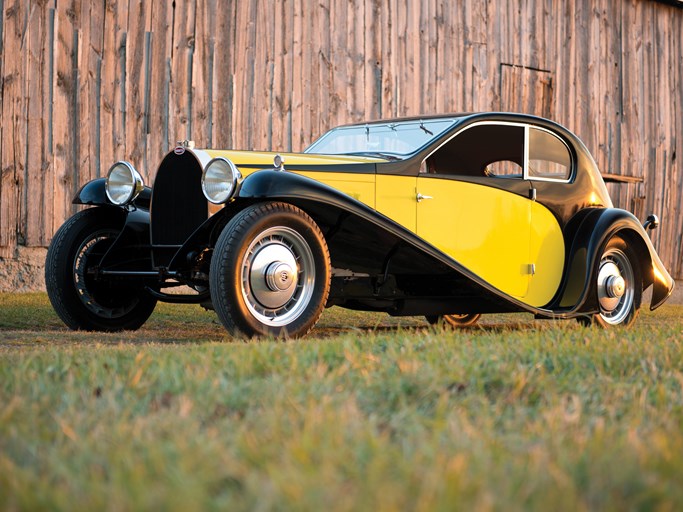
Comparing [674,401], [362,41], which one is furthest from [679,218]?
[674,401]

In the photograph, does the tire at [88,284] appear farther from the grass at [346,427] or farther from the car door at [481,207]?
the car door at [481,207]

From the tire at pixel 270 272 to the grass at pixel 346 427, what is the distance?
2.45 feet

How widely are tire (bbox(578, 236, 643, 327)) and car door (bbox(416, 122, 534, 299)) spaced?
67 cm

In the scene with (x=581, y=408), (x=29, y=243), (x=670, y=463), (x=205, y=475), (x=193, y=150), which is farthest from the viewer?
(x=29, y=243)

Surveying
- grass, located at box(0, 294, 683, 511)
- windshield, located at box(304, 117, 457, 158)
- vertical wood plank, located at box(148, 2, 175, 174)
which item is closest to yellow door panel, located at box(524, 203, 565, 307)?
windshield, located at box(304, 117, 457, 158)

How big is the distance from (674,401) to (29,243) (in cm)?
672

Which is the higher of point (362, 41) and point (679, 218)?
point (362, 41)

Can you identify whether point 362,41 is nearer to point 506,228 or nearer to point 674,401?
point 506,228

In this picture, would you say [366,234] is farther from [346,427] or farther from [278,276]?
[346,427]

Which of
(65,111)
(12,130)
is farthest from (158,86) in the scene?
(12,130)

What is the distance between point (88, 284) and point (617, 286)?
397cm

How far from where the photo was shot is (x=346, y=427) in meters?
2.56

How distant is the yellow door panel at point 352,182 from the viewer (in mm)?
5883

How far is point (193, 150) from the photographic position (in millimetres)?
5918
